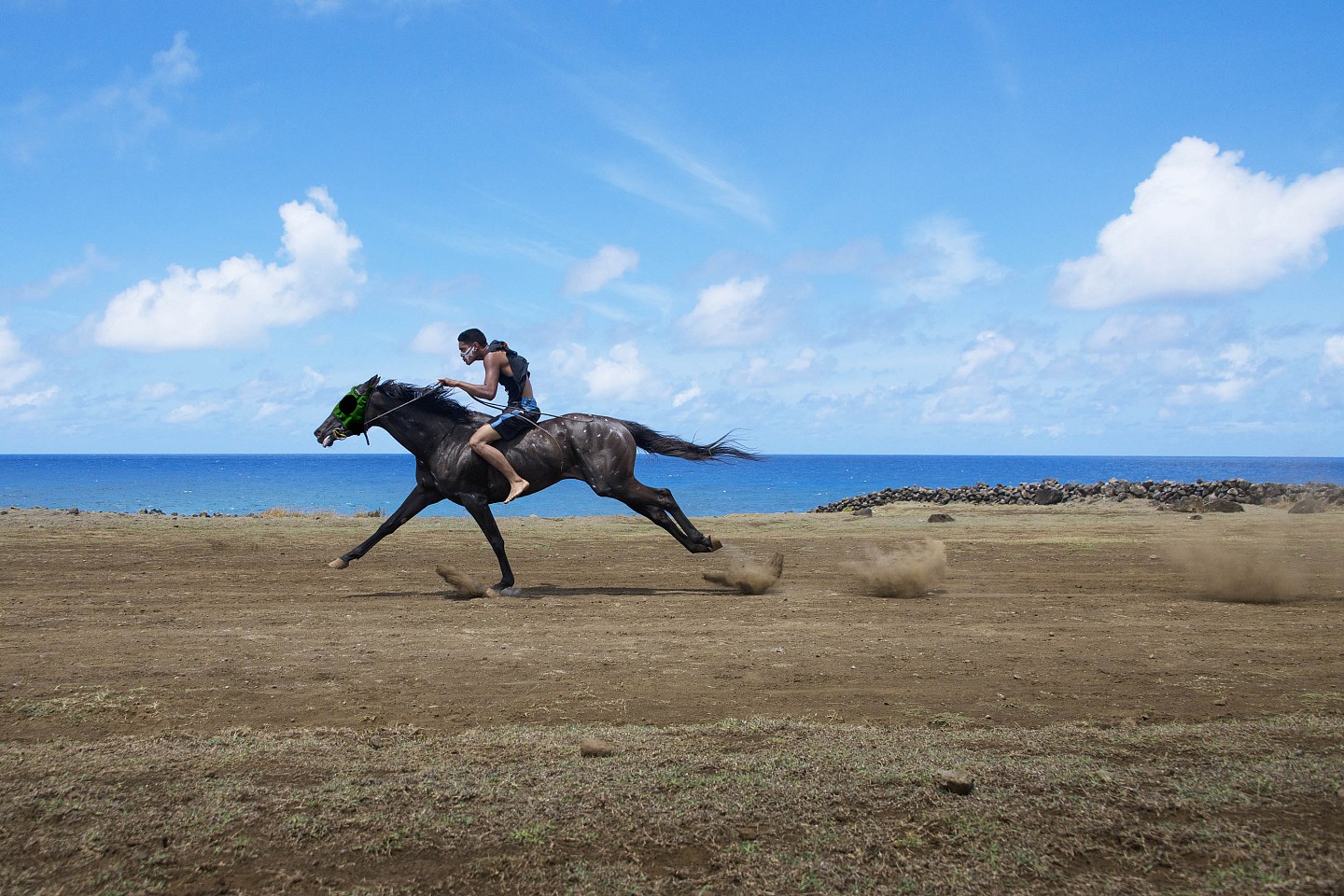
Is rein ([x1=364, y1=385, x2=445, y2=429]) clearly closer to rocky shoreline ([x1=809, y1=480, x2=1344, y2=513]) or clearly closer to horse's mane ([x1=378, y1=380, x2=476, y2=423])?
horse's mane ([x1=378, y1=380, x2=476, y2=423])

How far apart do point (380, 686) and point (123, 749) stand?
1.70m

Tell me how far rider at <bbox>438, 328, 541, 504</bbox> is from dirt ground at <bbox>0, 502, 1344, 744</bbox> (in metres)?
1.56

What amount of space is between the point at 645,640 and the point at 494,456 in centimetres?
394

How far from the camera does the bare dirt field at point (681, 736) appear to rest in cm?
363

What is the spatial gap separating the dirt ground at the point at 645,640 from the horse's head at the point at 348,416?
1793 mm

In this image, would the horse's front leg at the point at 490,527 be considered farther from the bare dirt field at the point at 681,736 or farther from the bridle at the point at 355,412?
the bridle at the point at 355,412

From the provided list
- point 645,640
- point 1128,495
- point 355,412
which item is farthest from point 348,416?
point 1128,495

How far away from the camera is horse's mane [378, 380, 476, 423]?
→ 38.5 ft

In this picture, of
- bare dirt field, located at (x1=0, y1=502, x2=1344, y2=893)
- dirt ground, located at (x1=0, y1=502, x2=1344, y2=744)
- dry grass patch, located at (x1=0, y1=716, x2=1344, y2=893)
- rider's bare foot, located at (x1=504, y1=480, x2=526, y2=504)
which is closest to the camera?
dry grass patch, located at (x1=0, y1=716, x2=1344, y2=893)

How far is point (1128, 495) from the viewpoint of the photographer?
3341cm

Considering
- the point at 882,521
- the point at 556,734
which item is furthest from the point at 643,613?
the point at 882,521

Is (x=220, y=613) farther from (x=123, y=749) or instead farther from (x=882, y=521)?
(x=882, y=521)

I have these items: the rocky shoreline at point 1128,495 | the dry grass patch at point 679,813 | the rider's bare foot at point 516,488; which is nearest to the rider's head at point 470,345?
the rider's bare foot at point 516,488

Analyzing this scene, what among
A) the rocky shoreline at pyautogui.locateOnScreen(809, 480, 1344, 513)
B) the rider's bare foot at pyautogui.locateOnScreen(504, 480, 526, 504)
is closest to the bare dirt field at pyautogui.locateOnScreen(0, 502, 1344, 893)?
the rider's bare foot at pyautogui.locateOnScreen(504, 480, 526, 504)
